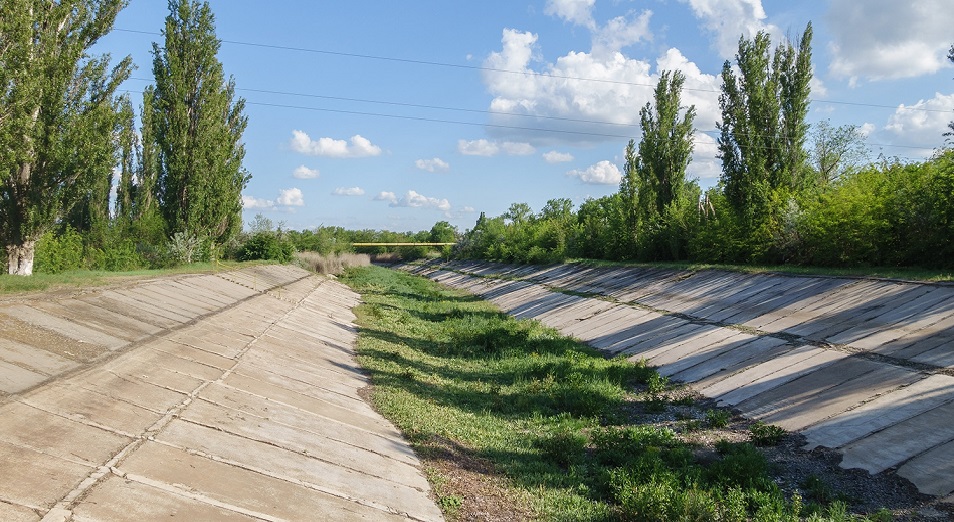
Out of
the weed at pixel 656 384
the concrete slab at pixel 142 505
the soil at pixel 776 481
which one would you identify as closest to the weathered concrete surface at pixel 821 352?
the soil at pixel 776 481

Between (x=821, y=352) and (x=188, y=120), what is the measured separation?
25.4 metres

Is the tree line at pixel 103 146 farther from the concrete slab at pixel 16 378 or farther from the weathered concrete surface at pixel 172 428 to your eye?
the concrete slab at pixel 16 378

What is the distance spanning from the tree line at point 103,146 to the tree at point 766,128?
69.4 ft

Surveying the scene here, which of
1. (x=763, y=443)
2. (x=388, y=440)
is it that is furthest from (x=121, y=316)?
(x=763, y=443)

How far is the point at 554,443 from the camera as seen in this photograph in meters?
8.55

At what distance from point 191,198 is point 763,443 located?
2488 cm

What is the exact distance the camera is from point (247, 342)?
483 inches

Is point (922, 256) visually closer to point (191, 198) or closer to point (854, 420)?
point (854, 420)

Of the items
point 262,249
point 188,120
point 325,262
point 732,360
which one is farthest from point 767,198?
point 325,262

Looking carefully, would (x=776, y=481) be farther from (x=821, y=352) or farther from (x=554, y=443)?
(x=821, y=352)

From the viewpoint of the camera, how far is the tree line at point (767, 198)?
14867 mm

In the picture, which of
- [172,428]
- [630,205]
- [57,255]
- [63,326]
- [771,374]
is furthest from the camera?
[630,205]

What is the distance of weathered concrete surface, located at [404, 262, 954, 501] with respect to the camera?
734 centimetres

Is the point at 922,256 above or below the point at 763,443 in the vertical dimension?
above
